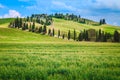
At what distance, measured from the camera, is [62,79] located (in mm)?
15297

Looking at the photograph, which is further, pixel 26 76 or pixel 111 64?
pixel 111 64

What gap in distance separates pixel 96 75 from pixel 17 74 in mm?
4824

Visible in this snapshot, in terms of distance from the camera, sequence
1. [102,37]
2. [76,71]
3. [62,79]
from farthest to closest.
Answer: [102,37] < [76,71] < [62,79]

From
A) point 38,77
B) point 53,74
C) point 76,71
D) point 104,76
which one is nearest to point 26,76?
point 38,77

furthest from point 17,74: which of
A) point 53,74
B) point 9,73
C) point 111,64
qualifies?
point 111,64

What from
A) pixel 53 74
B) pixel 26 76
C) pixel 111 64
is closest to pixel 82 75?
pixel 53 74

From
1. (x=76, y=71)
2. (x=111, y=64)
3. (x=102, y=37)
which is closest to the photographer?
(x=76, y=71)

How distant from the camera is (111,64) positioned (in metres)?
21.7

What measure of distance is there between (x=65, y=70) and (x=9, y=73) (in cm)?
364

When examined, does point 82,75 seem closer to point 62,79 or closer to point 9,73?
point 62,79

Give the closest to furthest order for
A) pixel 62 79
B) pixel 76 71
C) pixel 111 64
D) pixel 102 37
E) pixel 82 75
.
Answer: pixel 62 79, pixel 82 75, pixel 76 71, pixel 111 64, pixel 102 37

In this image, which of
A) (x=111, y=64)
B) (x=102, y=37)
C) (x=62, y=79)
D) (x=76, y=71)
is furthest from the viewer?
(x=102, y=37)

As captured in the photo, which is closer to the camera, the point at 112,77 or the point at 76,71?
the point at 112,77

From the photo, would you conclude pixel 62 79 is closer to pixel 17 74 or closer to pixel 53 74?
pixel 53 74
